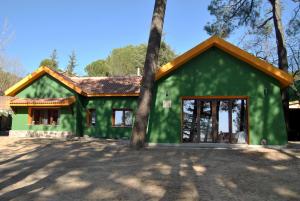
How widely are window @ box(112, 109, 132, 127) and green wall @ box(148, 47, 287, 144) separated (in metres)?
5.67

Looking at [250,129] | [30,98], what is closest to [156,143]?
[250,129]

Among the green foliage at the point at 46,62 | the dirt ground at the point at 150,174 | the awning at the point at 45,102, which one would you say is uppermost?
the green foliage at the point at 46,62

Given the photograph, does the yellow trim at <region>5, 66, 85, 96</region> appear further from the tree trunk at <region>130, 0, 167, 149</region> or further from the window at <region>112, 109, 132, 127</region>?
the tree trunk at <region>130, 0, 167, 149</region>

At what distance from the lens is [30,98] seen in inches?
980

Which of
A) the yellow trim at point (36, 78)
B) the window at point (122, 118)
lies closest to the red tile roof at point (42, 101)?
the yellow trim at point (36, 78)

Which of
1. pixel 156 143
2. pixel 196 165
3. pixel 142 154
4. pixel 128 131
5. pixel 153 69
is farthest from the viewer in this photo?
pixel 128 131

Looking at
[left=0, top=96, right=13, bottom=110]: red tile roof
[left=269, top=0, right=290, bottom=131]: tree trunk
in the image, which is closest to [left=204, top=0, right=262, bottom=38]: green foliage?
[left=269, top=0, right=290, bottom=131]: tree trunk

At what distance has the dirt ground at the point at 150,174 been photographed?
8.75m

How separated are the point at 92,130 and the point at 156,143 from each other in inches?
291

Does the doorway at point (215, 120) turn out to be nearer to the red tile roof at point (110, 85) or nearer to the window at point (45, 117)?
the red tile roof at point (110, 85)

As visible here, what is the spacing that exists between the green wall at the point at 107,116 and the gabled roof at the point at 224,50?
19.7ft

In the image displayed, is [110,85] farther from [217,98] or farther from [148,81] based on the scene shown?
[217,98]

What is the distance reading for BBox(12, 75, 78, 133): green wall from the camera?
2381 cm

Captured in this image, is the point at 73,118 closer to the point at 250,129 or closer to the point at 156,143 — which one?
the point at 156,143
